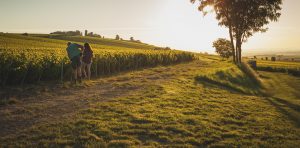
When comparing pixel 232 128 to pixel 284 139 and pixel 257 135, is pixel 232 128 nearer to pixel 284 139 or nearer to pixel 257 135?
pixel 257 135

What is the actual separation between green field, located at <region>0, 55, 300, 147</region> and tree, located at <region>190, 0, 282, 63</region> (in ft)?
89.9

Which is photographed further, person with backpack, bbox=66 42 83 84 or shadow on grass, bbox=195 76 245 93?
shadow on grass, bbox=195 76 245 93

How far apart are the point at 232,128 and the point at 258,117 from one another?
113 inches

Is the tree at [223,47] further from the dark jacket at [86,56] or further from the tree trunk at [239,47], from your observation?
the dark jacket at [86,56]

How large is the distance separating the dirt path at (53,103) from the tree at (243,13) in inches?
1116

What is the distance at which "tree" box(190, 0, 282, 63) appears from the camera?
4000cm

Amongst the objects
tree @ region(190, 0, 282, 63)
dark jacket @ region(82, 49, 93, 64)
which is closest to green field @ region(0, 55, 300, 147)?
dark jacket @ region(82, 49, 93, 64)

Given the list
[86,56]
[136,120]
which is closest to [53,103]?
[136,120]

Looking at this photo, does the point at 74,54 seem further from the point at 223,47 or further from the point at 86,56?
the point at 223,47

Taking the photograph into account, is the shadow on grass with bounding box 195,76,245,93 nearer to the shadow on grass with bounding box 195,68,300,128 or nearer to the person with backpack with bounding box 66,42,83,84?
the shadow on grass with bounding box 195,68,300,128

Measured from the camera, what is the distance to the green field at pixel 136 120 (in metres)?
8.46

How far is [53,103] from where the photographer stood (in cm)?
1218

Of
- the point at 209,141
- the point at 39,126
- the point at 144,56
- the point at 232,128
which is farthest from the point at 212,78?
the point at 39,126

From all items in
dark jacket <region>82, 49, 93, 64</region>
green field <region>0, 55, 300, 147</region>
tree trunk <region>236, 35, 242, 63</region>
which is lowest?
green field <region>0, 55, 300, 147</region>
